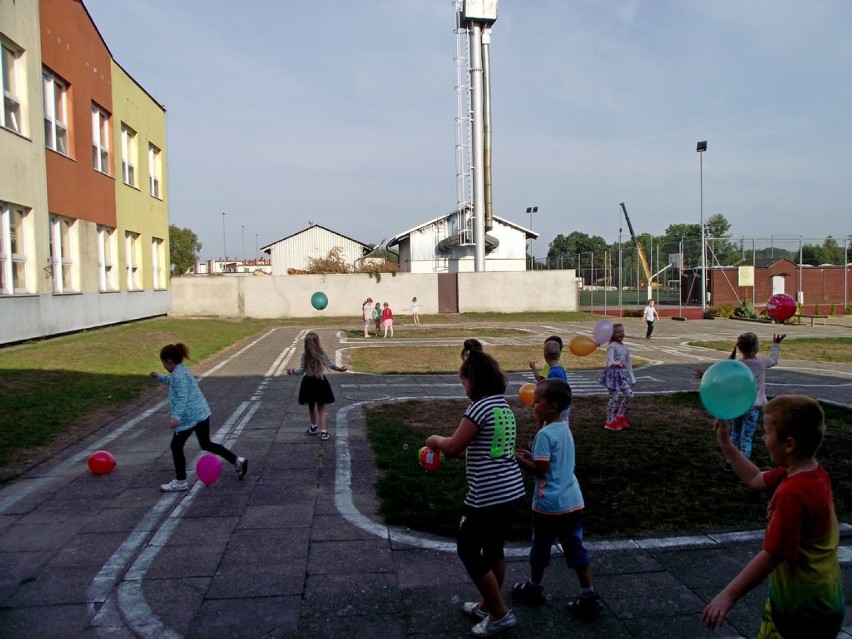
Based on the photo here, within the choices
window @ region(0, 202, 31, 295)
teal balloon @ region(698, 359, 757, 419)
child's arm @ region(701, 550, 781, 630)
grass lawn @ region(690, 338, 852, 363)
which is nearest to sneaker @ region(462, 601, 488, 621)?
child's arm @ region(701, 550, 781, 630)

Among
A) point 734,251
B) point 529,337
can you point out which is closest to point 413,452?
point 529,337

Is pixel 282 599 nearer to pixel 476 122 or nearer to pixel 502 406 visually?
pixel 502 406

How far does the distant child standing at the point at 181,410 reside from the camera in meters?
7.00

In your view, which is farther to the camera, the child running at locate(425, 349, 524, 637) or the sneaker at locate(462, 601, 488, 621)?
the sneaker at locate(462, 601, 488, 621)

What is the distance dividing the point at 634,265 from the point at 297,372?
41561 millimetres

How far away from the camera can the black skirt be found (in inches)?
372

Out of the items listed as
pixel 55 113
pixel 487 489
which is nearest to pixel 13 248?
pixel 55 113

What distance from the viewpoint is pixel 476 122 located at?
42406 millimetres

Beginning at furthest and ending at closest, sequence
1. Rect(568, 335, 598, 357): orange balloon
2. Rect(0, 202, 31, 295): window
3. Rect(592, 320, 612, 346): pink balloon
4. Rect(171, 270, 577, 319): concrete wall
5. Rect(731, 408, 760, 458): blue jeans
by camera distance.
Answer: Rect(171, 270, 577, 319): concrete wall < Rect(0, 202, 31, 295): window < Rect(568, 335, 598, 357): orange balloon < Rect(592, 320, 612, 346): pink balloon < Rect(731, 408, 760, 458): blue jeans

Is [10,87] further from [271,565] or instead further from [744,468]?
[744,468]

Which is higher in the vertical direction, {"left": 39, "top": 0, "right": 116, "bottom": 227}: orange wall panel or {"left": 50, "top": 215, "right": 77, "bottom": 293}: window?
{"left": 39, "top": 0, "right": 116, "bottom": 227}: orange wall panel

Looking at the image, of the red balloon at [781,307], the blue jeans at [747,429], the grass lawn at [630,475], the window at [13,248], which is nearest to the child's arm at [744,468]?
the grass lawn at [630,475]

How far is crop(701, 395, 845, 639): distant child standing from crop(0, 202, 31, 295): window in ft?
63.9

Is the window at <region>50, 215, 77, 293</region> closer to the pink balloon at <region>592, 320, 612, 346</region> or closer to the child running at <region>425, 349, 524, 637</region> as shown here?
the pink balloon at <region>592, 320, 612, 346</region>
